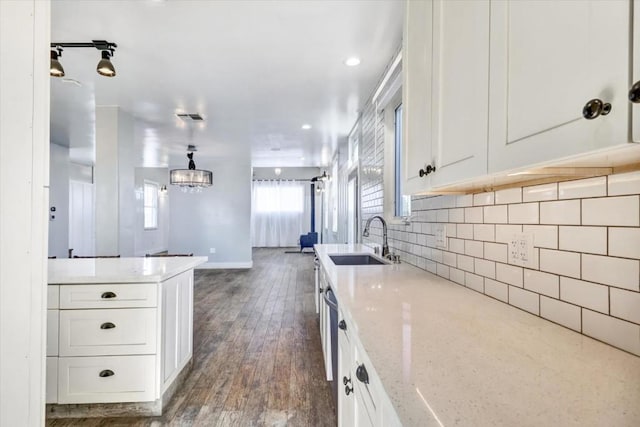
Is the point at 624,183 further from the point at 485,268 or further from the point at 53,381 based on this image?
the point at 53,381

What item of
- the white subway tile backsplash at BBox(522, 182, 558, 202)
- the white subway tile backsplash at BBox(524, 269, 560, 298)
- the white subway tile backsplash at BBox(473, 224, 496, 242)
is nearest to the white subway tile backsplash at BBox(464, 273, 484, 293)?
the white subway tile backsplash at BBox(473, 224, 496, 242)

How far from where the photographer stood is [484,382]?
654mm

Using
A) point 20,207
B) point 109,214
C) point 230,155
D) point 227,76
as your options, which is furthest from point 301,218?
point 20,207

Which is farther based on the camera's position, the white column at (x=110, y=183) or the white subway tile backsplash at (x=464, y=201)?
the white column at (x=110, y=183)

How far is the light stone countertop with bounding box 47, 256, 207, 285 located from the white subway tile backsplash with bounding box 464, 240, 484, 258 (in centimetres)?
170

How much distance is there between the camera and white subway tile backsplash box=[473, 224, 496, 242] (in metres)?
1.31

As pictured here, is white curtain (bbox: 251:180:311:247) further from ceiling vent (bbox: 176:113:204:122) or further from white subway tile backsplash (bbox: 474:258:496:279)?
white subway tile backsplash (bbox: 474:258:496:279)

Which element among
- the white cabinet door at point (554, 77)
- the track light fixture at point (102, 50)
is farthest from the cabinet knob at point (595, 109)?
the track light fixture at point (102, 50)

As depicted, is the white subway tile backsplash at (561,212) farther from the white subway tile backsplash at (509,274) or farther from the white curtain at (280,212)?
the white curtain at (280,212)

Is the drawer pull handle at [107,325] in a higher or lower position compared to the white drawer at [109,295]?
lower

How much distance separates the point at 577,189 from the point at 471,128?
32 centimetres

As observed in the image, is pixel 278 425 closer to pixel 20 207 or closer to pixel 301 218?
pixel 20 207

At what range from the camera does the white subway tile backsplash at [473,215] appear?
55.7 inches

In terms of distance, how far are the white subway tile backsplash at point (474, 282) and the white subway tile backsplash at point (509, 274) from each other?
124 millimetres
